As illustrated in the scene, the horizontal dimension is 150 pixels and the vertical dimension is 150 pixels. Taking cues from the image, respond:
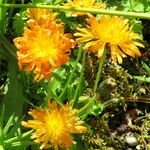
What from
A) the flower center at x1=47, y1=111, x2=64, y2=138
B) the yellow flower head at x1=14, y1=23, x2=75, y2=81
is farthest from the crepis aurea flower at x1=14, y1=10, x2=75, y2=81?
the flower center at x1=47, y1=111, x2=64, y2=138

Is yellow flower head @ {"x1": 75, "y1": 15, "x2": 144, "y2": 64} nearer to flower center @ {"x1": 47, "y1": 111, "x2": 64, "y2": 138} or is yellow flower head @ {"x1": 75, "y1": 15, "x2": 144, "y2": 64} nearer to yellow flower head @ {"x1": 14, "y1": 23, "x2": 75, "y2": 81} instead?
yellow flower head @ {"x1": 14, "y1": 23, "x2": 75, "y2": 81}

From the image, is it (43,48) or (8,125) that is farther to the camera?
(8,125)

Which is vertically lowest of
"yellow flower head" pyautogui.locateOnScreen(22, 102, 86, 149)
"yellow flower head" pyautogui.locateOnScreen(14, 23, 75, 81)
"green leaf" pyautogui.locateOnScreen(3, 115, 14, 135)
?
"green leaf" pyautogui.locateOnScreen(3, 115, 14, 135)

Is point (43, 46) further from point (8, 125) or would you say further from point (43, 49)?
point (8, 125)

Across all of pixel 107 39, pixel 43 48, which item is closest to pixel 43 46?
pixel 43 48

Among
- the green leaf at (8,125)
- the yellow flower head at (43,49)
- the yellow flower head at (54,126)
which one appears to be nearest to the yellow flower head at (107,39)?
the yellow flower head at (43,49)

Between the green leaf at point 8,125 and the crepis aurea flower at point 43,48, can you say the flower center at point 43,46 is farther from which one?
the green leaf at point 8,125

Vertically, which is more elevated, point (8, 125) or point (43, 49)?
point (43, 49)
